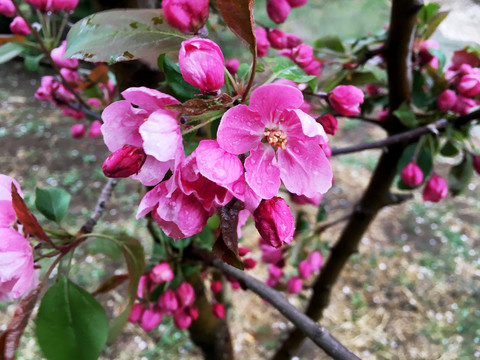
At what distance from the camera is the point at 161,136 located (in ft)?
1.00

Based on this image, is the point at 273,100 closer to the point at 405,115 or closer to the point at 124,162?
the point at 124,162

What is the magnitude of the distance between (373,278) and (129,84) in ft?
5.47

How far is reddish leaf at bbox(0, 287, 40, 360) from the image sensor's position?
0.41 metres

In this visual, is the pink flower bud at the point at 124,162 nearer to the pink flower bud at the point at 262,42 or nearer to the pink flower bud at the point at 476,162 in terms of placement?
the pink flower bud at the point at 262,42

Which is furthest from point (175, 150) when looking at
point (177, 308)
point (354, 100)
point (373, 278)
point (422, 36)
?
point (373, 278)

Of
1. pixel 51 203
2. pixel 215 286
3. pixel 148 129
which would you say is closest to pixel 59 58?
pixel 51 203

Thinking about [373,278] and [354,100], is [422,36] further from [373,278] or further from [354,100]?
[373,278]

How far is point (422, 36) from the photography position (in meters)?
0.75

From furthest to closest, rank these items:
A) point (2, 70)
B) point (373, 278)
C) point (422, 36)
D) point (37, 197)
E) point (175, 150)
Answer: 1. point (2, 70)
2. point (373, 278)
3. point (422, 36)
4. point (37, 197)
5. point (175, 150)

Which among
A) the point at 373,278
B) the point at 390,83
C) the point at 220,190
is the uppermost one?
the point at 220,190

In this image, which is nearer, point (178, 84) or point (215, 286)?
point (178, 84)

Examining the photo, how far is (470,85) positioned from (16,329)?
659 millimetres

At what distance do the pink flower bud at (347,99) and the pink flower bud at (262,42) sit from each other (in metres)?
0.20

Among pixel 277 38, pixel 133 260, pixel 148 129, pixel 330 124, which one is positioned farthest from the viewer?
pixel 277 38
